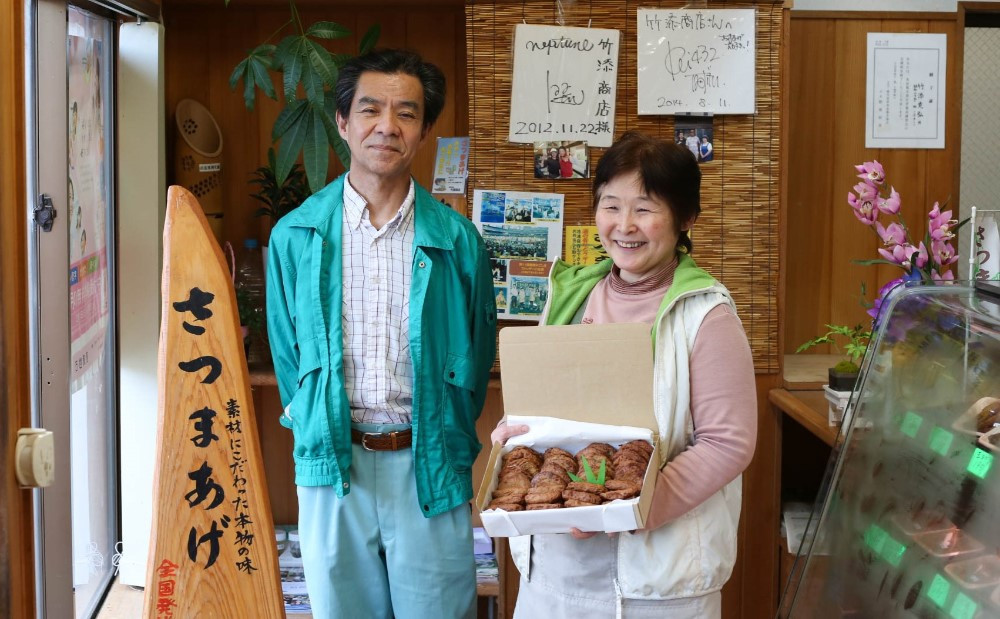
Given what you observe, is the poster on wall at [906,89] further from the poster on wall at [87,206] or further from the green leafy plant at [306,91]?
the poster on wall at [87,206]

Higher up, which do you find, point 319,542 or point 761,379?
point 761,379

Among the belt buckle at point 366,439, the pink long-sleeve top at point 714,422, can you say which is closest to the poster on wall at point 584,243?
the belt buckle at point 366,439

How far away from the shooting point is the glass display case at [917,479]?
4.30ft

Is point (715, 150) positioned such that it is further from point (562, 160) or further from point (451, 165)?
point (451, 165)

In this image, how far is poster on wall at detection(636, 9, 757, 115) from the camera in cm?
269

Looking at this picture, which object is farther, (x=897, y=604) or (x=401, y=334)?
(x=401, y=334)

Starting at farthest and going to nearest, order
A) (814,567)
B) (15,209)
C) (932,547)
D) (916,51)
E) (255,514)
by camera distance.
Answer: (916,51) → (255,514) → (814,567) → (15,209) → (932,547)

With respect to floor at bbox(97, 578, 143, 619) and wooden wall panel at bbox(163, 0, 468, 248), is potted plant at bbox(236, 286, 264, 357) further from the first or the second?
floor at bbox(97, 578, 143, 619)

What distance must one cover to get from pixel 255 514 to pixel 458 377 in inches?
19.0

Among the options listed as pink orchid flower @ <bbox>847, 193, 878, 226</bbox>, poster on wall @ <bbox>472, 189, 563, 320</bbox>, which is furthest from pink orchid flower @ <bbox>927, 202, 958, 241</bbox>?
poster on wall @ <bbox>472, 189, 563, 320</bbox>

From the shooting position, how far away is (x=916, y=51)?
2963 millimetres

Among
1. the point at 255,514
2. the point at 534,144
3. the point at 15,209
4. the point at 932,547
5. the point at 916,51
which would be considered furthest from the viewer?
the point at 916,51

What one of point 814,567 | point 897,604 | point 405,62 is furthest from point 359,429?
point 897,604

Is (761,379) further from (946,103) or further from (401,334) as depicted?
(401,334)
